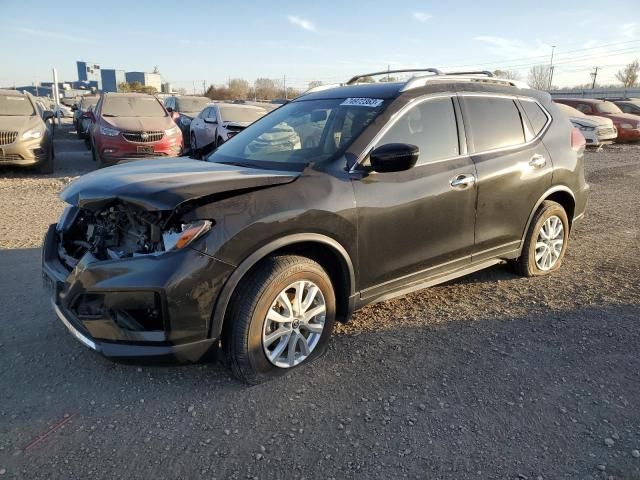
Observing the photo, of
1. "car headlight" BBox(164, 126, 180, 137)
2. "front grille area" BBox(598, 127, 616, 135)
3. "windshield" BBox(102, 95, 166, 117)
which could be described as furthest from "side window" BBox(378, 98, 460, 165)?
"front grille area" BBox(598, 127, 616, 135)

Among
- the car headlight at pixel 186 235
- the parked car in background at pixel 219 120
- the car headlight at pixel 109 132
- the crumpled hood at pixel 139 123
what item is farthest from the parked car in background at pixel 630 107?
the car headlight at pixel 186 235

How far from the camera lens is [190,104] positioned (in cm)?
1836

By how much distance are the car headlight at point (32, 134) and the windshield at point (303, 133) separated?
25.1 ft

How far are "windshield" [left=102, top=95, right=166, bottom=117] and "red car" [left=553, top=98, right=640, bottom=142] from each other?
52.6 ft

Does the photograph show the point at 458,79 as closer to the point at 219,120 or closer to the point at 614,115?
the point at 219,120

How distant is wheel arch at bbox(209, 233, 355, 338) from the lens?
8.93ft

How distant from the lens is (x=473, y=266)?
4125mm

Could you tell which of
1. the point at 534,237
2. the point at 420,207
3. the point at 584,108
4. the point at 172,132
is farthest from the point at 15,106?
the point at 584,108

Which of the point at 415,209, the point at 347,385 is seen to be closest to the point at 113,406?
the point at 347,385

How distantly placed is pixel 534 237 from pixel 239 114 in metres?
9.46

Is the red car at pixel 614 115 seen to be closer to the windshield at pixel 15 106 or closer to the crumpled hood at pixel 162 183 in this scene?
the windshield at pixel 15 106

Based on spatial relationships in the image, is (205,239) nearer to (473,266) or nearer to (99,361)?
(99,361)

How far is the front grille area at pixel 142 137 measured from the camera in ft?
34.6

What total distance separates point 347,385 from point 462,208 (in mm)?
1684
